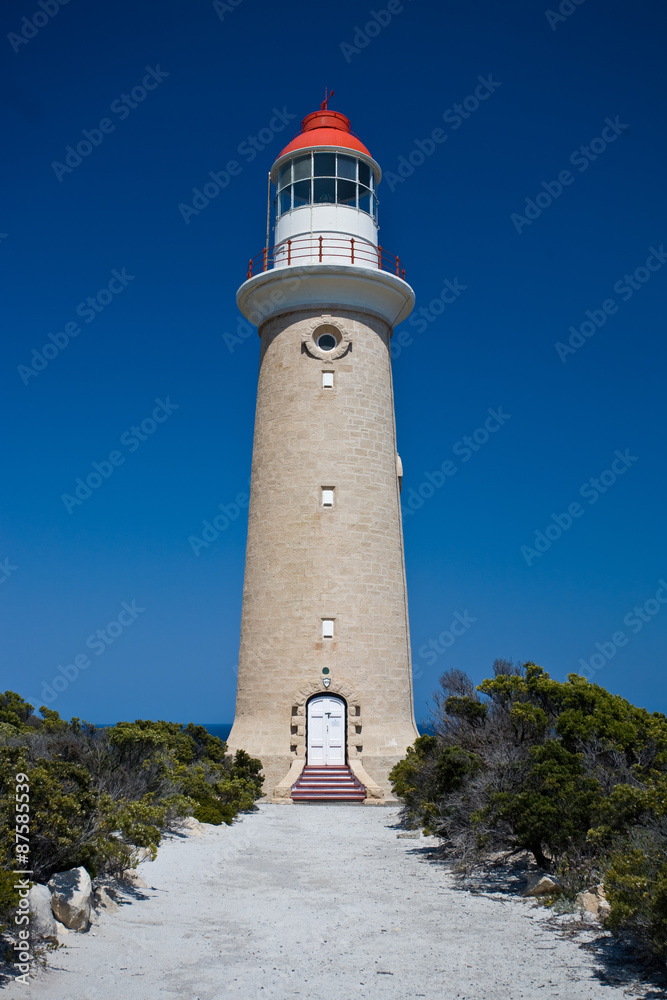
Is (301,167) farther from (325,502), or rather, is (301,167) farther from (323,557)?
(323,557)

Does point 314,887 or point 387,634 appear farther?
point 387,634

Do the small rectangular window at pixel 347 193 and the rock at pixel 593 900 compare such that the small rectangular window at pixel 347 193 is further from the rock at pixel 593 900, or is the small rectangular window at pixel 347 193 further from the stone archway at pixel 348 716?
the rock at pixel 593 900

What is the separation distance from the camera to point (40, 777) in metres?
7.62

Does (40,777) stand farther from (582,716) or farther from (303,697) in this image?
(303,697)

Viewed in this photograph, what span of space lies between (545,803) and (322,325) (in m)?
14.3

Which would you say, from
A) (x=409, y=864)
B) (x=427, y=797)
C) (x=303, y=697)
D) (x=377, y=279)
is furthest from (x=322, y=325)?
(x=409, y=864)

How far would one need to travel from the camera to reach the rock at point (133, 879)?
9206mm

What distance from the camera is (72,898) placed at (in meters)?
7.26

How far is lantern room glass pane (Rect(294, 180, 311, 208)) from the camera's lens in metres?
21.8

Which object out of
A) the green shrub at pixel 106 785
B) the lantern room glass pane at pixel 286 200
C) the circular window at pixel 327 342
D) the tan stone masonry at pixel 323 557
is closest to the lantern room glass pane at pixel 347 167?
the lantern room glass pane at pixel 286 200

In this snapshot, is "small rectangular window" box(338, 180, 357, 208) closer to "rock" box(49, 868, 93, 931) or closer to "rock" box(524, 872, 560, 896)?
"rock" box(524, 872, 560, 896)

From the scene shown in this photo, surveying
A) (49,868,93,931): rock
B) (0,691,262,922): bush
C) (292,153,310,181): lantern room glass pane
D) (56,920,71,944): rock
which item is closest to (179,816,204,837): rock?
(0,691,262,922): bush

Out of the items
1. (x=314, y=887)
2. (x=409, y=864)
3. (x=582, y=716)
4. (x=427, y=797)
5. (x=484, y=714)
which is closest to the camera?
(x=314, y=887)

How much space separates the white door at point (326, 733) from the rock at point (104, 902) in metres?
11.1
